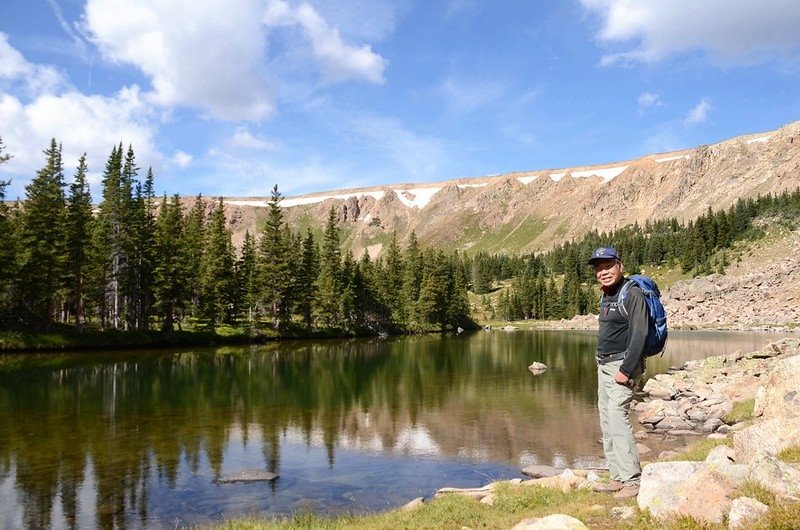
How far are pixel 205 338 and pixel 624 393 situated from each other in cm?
7279

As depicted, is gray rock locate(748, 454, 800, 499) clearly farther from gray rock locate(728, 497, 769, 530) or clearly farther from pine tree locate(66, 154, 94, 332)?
pine tree locate(66, 154, 94, 332)


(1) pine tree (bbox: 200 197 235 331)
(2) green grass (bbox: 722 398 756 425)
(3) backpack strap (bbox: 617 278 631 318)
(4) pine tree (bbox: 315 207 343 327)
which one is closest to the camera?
(3) backpack strap (bbox: 617 278 631 318)

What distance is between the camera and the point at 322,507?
50.3ft

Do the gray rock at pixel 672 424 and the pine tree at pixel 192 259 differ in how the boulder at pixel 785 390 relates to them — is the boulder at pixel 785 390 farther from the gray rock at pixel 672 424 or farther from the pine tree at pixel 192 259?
the pine tree at pixel 192 259

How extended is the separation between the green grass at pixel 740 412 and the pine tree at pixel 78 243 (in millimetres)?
62182

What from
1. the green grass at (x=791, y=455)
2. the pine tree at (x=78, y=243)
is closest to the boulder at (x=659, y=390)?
the green grass at (x=791, y=455)

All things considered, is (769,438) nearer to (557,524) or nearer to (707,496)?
(707,496)

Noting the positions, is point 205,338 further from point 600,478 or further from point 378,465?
point 600,478

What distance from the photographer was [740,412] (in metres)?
23.5

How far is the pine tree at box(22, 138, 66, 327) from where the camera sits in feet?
195

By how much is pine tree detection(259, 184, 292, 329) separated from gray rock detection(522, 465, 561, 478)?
72.2m

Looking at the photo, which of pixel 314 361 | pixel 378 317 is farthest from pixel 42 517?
pixel 378 317

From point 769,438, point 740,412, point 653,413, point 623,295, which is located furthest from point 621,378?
point 653,413

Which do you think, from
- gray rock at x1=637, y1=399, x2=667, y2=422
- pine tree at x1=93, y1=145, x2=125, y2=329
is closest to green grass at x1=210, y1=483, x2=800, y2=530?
gray rock at x1=637, y1=399, x2=667, y2=422
